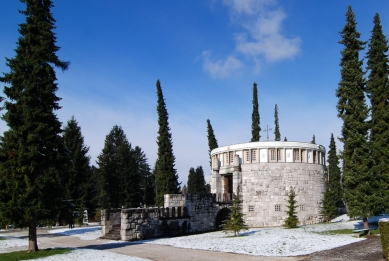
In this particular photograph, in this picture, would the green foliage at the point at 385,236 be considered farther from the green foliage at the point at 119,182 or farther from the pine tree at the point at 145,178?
the pine tree at the point at 145,178

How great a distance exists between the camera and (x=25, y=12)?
17.8 meters

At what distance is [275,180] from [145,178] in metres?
32.4

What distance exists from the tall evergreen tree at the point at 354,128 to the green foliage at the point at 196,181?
54.4 metres

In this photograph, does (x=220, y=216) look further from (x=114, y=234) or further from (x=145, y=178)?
(x=145, y=178)

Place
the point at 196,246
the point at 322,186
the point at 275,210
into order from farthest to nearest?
the point at 322,186, the point at 275,210, the point at 196,246

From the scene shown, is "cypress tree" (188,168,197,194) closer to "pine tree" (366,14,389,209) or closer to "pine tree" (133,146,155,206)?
"pine tree" (133,146,155,206)

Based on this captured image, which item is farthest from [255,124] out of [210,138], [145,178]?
[145,178]

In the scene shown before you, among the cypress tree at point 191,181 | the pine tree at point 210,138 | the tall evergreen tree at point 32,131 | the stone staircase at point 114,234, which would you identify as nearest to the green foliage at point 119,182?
the pine tree at point 210,138

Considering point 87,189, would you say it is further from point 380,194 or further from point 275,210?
point 380,194

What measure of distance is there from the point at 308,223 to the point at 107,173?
911 inches

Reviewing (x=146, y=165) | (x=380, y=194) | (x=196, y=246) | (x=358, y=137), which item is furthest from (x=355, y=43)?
(x=146, y=165)

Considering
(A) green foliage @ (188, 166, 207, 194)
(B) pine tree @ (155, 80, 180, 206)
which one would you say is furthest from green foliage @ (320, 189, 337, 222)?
(A) green foliage @ (188, 166, 207, 194)

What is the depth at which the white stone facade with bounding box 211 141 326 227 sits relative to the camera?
31125 millimetres

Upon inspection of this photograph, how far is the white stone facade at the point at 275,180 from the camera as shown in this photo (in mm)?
31125
